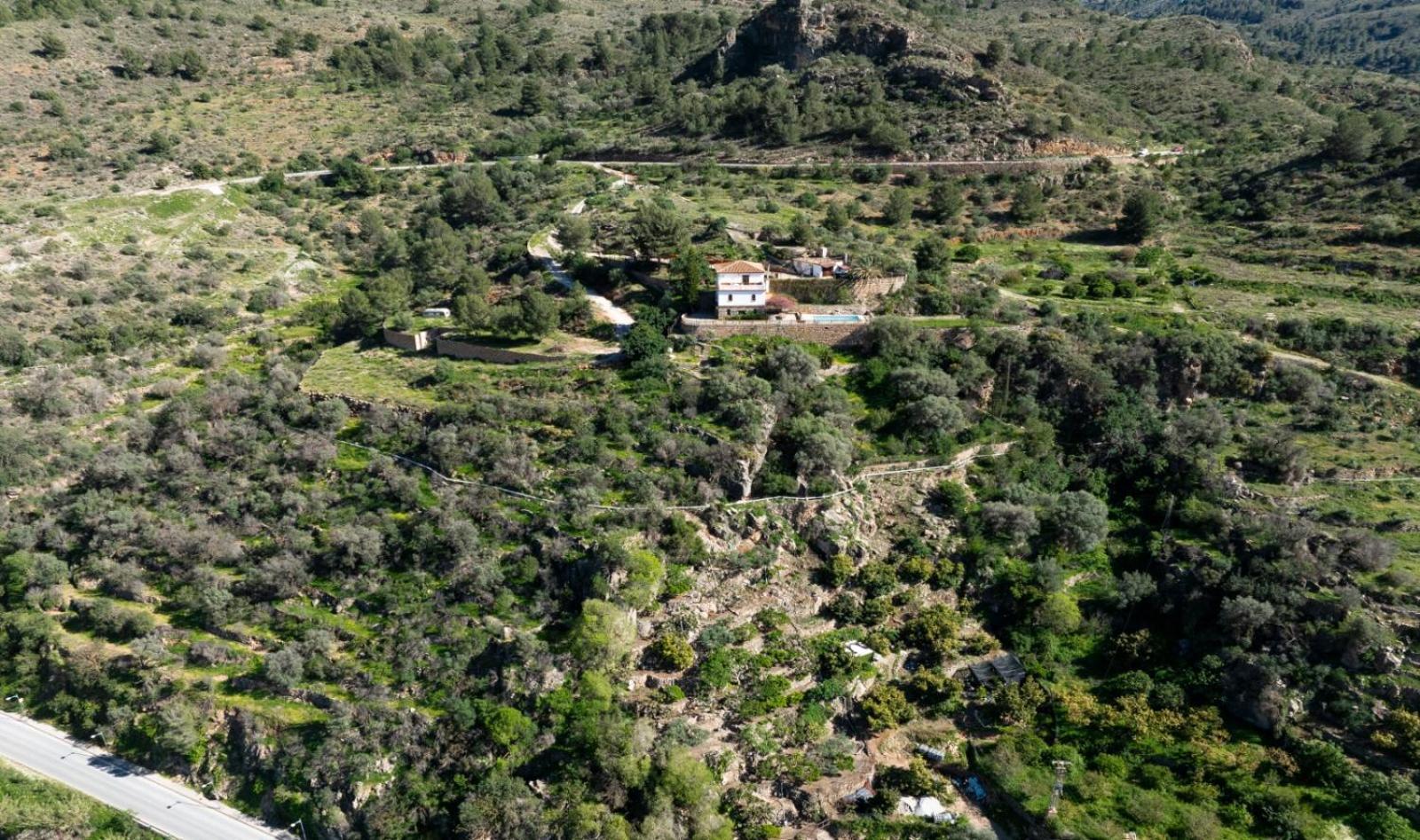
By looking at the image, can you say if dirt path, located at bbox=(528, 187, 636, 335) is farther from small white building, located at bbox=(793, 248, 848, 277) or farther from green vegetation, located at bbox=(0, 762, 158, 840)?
green vegetation, located at bbox=(0, 762, 158, 840)

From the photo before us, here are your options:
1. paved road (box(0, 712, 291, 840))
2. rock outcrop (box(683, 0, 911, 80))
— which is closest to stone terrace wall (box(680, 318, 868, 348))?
paved road (box(0, 712, 291, 840))

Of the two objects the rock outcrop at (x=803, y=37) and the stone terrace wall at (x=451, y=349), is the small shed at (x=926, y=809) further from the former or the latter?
the rock outcrop at (x=803, y=37)

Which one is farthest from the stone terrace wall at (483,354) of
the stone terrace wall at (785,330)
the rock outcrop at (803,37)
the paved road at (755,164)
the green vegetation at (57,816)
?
the rock outcrop at (803,37)

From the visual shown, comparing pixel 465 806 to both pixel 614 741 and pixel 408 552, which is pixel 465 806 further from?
pixel 408 552

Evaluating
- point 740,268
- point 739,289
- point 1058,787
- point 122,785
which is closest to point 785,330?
point 739,289

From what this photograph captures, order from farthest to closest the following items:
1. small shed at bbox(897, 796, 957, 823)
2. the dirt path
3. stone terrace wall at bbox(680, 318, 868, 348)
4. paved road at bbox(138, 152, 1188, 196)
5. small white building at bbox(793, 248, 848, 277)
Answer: paved road at bbox(138, 152, 1188, 196), small white building at bbox(793, 248, 848, 277), the dirt path, stone terrace wall at bbox(680, 318, 868, 348), small shed at bbox(897, 796, 957, 823)

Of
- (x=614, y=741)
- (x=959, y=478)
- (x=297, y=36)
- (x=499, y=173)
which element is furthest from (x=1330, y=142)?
(x=297, y=36)

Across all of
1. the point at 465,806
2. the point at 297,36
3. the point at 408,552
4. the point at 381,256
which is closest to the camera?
the point at 465,806
